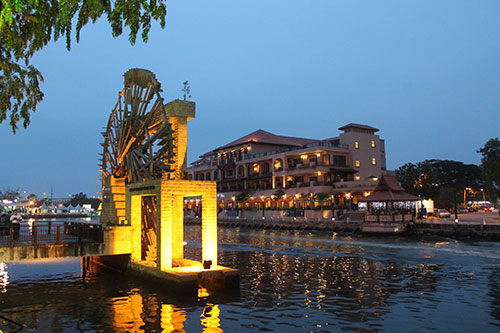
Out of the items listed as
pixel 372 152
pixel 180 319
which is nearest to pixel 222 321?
pixel 180 319

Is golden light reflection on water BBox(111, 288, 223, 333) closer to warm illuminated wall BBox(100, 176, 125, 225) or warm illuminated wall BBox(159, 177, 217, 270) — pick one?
warm illuminated wall BBox(159, 177, 217, 270)

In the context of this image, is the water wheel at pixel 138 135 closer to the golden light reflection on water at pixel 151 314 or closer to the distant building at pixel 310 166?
the golden light reflection on water at pixel 151 314

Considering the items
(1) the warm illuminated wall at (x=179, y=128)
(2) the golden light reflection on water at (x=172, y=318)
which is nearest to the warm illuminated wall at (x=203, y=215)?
(2) the golden light reflection on water at (x=172, y=318)

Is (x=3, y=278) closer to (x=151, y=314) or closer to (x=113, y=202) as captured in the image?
(x=113, y=202)

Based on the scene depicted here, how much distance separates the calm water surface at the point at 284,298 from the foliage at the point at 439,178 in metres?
32.5

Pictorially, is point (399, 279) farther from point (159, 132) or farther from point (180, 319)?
point (159, 132)

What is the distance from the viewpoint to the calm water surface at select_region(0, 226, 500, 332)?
13.5 m

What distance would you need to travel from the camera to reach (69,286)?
66.0 ft

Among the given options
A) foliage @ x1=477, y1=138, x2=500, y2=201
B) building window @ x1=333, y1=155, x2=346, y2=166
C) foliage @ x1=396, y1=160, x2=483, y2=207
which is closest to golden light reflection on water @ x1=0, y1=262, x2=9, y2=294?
foliage @ x1=396, y1=160, x2=483, y2=207

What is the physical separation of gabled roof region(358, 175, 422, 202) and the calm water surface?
19171 millimetres

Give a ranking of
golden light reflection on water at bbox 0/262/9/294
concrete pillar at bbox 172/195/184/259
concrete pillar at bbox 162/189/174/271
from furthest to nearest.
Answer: concrete pillar at bbox 172/195/184/259
golden light reflection on water at bbox 0/262/9/294
concrete pillar at bbox 162/189/174/271

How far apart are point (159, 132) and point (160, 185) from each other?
24.0 ft

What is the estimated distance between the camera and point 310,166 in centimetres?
6831

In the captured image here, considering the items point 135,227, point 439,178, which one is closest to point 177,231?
point 135,227
